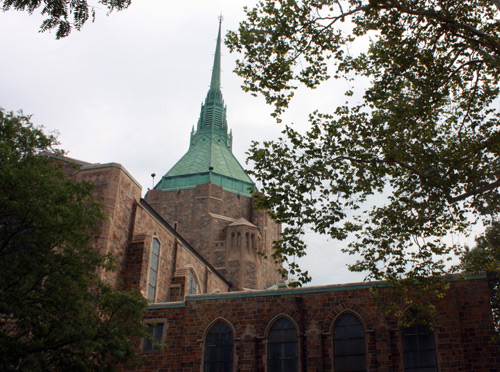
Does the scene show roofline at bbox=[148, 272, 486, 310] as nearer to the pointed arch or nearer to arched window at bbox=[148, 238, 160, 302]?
the pointed arch

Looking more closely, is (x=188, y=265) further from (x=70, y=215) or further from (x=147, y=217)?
(x=70, y=215)

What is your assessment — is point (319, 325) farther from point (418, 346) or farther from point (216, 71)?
point (216, 71)

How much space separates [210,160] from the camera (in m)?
52.1

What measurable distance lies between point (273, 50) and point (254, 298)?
9096 millimetres

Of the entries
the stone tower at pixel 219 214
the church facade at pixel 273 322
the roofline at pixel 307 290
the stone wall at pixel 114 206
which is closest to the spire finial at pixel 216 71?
the stone tower at pixel 219 214

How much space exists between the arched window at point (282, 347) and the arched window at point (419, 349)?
369cm

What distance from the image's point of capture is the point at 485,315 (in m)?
17.2

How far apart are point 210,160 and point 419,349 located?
121 feet

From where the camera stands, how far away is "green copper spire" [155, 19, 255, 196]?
49344 mm

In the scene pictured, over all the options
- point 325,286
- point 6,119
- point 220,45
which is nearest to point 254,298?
point 325,286

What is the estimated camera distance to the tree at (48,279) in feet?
38.0

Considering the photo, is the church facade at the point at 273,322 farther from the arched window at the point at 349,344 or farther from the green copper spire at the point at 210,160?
the green copper spire at the point at 210,160

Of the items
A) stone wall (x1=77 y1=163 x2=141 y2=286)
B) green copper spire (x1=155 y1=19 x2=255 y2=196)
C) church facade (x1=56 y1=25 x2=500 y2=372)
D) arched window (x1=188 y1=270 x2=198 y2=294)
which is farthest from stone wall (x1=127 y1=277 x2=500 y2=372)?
green copper spire (x1=155 y1=19 x2=255 y2=196)

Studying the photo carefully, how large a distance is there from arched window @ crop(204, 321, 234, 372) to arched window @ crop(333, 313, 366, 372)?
12.3ft
